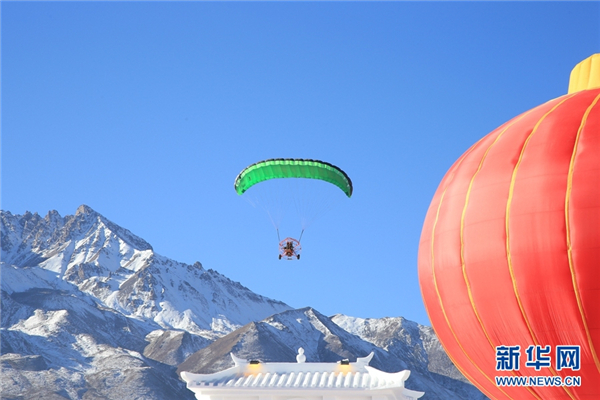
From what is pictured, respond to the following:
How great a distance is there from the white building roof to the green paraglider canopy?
704 centimetres

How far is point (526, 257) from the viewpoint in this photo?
20.4 metres

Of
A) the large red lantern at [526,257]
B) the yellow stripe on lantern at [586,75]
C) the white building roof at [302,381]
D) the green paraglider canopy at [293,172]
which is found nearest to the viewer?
the large red lantern at [526,257]

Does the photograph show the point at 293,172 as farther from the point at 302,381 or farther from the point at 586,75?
the point at 586,75

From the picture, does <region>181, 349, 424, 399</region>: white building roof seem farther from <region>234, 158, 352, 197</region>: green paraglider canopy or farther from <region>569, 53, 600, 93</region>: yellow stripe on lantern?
<region>569, 53, 600, 93</region>: yellow stripe on lantern

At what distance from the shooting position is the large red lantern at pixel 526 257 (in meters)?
20.0

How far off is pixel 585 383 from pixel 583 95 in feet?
22.5

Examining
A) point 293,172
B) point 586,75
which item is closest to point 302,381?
point 293,172

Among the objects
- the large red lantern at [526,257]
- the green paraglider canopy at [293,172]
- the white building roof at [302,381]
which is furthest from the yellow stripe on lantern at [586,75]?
the green paraglider canopy at [293,172]

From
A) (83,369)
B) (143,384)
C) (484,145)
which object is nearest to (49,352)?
(83,369)

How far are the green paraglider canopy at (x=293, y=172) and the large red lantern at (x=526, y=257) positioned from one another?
974cm

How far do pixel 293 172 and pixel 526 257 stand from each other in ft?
45.6

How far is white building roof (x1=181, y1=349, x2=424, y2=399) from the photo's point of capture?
88.2 ft

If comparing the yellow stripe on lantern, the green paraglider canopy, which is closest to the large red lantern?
the yellow stripe on lantern

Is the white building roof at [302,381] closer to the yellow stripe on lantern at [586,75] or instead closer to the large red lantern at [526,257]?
the large red lantern at [526,257]
